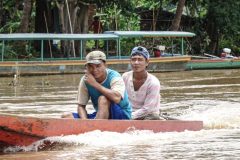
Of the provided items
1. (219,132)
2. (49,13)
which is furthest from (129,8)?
(219,132)

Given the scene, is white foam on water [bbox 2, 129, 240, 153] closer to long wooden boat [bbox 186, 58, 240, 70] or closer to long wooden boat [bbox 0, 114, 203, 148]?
long wooden boat [bbox 0, 114, 203, 148]

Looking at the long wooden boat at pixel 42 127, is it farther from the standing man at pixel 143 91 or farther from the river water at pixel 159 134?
the standing man at pixel 143 91

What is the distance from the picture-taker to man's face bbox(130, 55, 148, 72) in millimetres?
8367

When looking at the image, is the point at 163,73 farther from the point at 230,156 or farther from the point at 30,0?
the point at 230,156

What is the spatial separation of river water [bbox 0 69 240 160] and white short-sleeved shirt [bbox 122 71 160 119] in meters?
0.33

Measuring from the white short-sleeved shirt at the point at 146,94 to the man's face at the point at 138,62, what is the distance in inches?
8.6

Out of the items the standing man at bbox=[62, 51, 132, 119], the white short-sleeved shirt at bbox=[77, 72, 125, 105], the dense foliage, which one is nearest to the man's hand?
the standing man at bbox=[62, 51, 132, 119]

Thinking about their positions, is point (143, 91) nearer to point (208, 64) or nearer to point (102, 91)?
point (102, 91)

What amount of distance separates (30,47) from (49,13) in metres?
3.34

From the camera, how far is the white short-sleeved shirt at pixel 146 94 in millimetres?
8586

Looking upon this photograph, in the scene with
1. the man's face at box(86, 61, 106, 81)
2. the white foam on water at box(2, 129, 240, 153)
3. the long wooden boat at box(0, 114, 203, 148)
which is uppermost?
the man's face at box(86, 61, 106, 81)

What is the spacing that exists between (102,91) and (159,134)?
1246 millimetres

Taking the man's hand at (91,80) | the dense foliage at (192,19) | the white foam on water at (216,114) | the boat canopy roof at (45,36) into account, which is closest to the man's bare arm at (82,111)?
the man's hand at (91,80)

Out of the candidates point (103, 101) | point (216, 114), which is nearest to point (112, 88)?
point (103, 101)
